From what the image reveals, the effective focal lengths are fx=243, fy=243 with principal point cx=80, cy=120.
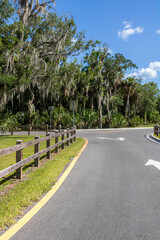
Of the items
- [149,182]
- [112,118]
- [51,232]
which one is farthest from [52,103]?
[51,232]

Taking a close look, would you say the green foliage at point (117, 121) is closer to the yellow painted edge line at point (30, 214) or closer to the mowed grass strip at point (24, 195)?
the mowed grass strip at point (24, 195)

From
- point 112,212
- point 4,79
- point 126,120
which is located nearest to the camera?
point 112,212

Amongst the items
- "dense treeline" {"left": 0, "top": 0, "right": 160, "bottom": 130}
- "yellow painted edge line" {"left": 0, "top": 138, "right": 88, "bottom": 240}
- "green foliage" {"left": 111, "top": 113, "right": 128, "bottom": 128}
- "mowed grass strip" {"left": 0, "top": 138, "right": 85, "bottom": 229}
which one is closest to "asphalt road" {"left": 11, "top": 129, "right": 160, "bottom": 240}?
"yellow painted edge line" {"left": 0, "top": 138, "right": 88, "bottom": 240}

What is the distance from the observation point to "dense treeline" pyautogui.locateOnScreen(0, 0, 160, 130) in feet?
71.3

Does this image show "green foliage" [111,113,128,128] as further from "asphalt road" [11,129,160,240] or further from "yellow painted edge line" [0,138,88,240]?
"yellow painted edge line" [0,138,88,240]

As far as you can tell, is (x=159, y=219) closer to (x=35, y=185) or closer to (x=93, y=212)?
(x=93, y=212)

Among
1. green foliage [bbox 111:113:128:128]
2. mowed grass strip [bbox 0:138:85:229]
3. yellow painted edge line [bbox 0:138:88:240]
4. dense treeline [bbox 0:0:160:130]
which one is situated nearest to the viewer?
yellow painted edge line [bbox 0:138:88:240]

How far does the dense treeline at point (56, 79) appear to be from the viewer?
21734 mm

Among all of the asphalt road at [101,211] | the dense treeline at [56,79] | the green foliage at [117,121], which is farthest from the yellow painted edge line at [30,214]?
the green foliage at [117,121]

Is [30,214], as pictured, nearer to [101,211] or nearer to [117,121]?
[101,211]

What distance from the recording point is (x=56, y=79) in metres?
32.4

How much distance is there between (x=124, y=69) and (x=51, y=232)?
44684 mm

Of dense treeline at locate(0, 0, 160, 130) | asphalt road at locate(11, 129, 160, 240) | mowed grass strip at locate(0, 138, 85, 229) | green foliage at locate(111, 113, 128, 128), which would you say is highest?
dense treeline at locate(0, 0, 160, 130)

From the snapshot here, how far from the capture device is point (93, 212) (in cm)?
422
